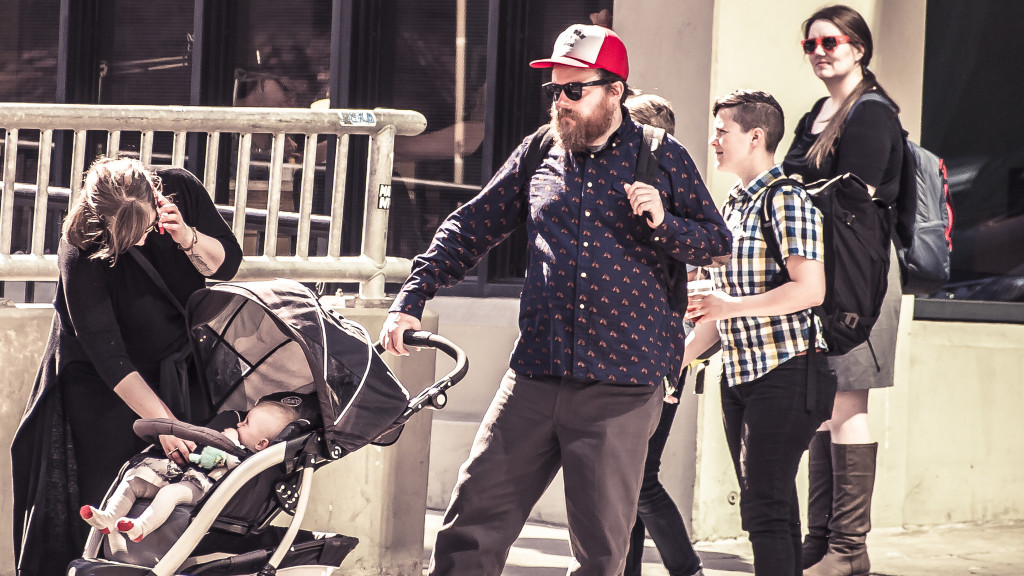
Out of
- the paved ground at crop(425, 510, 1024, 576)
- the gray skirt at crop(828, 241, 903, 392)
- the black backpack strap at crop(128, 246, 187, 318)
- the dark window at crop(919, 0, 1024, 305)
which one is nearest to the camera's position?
the black backpack strap at crop(128, 246, 187, 318)

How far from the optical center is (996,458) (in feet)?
25.1

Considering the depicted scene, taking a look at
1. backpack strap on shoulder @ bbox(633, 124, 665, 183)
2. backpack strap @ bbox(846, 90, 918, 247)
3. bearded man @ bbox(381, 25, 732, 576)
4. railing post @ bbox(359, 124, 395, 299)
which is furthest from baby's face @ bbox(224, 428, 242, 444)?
backpack strap @ bbox(846, 90, 918, 247)

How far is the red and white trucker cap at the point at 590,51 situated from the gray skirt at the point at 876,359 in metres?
2.34

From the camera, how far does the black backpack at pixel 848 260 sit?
185 inches

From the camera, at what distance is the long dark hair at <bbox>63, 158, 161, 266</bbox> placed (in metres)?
4.11

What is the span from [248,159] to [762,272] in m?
2.23

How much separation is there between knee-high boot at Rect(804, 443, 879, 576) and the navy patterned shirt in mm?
1950

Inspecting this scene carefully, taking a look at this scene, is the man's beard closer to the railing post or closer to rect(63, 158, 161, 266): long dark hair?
rect(63, 158, 161, 266): long dark hair

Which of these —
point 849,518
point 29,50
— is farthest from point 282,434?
point 29,50

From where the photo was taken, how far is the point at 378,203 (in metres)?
5.73

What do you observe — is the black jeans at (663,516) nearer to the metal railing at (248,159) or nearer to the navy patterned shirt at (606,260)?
the navy patterned shirt at (606,260)

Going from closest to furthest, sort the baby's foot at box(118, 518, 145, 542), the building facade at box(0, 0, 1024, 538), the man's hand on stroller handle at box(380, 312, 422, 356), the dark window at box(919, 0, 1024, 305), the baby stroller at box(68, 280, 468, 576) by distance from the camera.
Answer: the baby's foot at box(118, 518, 145, 542), the baby stroller at box(68, 280, 468, 576), the man's hand on stroller handle at box(380, 312, 422, 356), the building facade at box(0, 0, 1024, 538), the dark window at box(919, 0, 1024, 305)

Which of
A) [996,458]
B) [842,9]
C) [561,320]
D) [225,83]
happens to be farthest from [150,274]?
[996,458]

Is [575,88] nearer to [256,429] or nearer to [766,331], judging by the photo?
[766,331]
